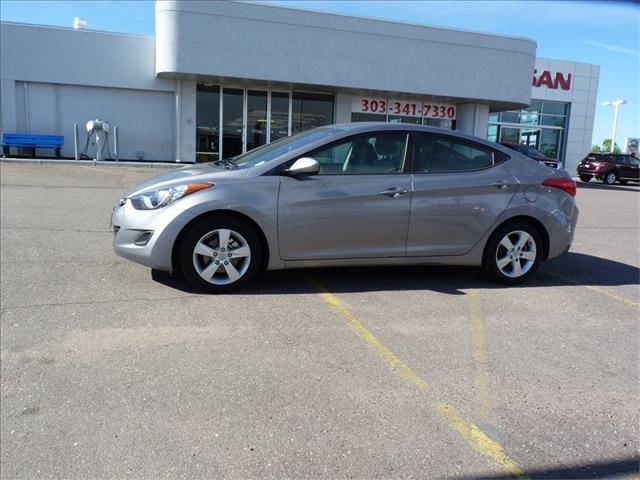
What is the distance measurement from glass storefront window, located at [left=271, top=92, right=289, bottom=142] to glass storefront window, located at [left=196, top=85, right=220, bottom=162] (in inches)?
86.0

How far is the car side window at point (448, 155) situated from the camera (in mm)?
5496

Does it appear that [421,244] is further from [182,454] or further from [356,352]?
[182,454]

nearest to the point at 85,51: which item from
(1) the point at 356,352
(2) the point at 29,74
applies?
(2) the point at 29,74

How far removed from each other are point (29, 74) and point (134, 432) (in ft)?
67.1

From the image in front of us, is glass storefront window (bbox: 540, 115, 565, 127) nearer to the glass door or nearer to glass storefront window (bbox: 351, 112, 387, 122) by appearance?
glass storefront window (bbox: 351, 112, 387, 122)

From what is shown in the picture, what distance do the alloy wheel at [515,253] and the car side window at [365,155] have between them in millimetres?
1401

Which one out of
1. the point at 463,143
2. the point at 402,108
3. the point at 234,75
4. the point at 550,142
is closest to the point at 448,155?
the point at 463,143

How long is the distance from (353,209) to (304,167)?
635mm

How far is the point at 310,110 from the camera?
22.6 meters

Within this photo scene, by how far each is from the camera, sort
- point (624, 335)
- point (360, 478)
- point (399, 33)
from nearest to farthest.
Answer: point (360, 478)
point (624, 335)
point (399, 33)

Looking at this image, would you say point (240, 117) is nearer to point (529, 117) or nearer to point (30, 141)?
point (30, 141)

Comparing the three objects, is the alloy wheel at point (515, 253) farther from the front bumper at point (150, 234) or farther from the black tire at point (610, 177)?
the black tire at point (610, 177)

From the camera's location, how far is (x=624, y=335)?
4461 millimetres

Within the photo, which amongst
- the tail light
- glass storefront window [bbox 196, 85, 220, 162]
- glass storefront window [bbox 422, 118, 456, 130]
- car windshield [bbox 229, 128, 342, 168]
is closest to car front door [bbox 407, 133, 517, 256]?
the tail light
